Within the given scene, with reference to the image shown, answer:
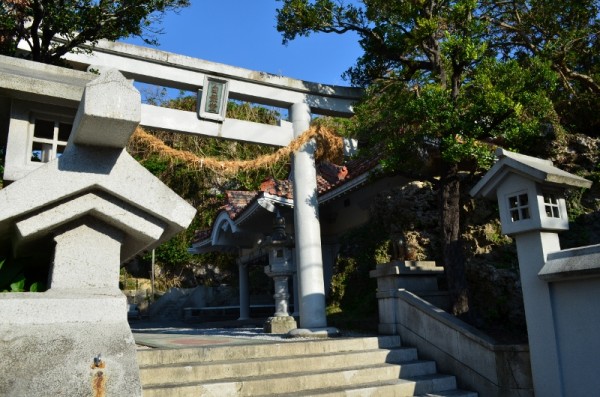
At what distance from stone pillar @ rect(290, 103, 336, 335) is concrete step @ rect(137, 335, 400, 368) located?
1730 millimetres

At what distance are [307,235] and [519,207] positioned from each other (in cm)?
452

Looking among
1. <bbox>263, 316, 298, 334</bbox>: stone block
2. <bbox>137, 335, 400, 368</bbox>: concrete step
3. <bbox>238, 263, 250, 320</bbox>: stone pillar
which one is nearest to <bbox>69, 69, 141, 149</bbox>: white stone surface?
<bbox>137, 335, 400, 368</bbox>: concrete step

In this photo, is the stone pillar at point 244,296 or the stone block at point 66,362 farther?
the stone pillar at point 244,296

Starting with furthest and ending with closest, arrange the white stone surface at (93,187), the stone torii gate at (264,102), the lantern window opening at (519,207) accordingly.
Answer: the stone torii gate at (264,102) < the lantern window opening at (519,207) < the white stone surface at (93,187)

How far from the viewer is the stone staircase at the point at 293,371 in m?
5.54

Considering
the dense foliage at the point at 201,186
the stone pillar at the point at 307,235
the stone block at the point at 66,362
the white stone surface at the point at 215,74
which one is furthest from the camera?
the dense foliage at the point at 201,186

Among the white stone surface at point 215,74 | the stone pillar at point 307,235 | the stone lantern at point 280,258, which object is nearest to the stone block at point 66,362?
the white stone surface at point 215,74

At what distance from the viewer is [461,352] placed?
652cm

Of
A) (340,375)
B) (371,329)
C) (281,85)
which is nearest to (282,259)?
(371,329)

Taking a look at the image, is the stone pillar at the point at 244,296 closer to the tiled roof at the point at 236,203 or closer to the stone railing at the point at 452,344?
the tiled roof at the point at 236,203

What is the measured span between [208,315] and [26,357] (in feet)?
66.3

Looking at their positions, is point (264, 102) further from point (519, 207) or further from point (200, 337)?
point (519, 207)

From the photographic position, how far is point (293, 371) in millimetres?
6316

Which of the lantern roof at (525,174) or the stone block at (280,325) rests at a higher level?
the lantern roof at (525,174)
